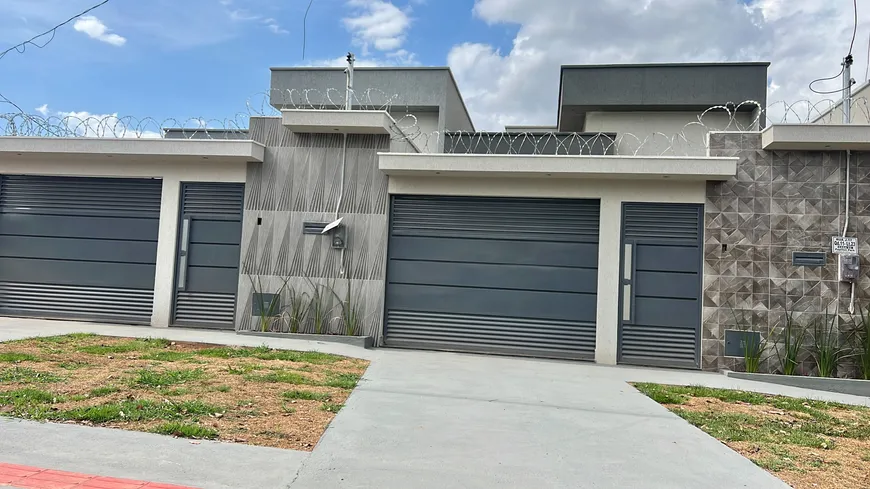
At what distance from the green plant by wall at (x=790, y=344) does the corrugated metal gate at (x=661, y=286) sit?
1.24 metres

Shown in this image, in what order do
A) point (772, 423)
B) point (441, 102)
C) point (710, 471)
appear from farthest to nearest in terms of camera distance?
point (441, 102) → point (772, 423) → point (710, 471)

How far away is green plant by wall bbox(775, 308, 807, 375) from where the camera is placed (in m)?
8.91

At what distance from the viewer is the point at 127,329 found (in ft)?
32.5

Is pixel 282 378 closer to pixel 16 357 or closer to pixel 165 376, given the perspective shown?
pixel 165 376

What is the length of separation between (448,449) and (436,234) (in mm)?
6278

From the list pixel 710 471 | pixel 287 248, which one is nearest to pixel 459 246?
pixel 287 248

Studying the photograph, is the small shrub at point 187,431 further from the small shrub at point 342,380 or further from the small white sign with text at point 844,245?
the small white sign with text at point 844,245

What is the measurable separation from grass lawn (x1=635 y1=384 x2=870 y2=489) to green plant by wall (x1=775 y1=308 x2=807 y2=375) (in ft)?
6.56

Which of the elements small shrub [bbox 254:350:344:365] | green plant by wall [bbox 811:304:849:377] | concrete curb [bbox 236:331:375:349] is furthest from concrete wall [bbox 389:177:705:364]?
small shrub [bbox 254:350:344:365]

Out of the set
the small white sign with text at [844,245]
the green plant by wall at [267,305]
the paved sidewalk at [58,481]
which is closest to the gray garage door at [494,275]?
the green plant by wall at [267,305]

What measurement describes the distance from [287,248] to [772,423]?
7753 millimetres

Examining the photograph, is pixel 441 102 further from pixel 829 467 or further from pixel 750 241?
pixel 829 467

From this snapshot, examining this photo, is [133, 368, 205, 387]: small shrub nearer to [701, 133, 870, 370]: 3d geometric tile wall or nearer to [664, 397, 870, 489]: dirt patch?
[664, 397, 870, 489]: dirt patch

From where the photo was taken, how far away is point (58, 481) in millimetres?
3297
